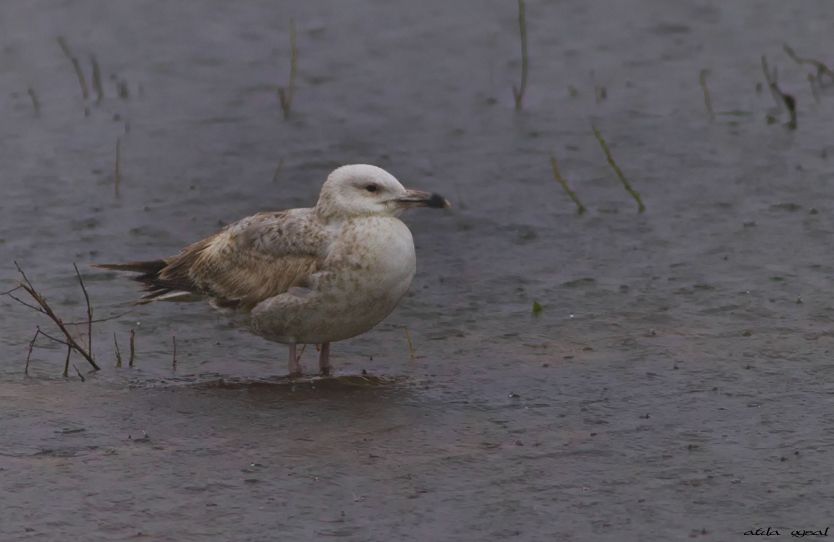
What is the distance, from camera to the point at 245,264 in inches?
390

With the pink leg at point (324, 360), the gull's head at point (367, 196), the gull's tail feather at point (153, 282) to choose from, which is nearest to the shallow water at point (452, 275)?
the pink leg at point (324, 360)

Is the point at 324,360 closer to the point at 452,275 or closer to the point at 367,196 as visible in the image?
the point at 367,196

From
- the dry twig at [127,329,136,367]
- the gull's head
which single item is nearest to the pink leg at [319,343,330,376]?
the gull's head

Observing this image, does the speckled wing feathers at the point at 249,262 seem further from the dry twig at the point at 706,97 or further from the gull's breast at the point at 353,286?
the dry twig at the point at 706,97

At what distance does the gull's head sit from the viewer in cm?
955

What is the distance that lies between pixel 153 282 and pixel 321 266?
151 centimetres

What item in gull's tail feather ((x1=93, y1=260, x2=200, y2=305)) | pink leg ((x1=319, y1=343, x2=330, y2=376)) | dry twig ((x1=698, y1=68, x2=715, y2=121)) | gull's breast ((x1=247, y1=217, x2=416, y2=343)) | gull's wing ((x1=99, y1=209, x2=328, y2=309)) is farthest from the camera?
dry twig ((x1=698, y1=68, x2=715, y2=121))

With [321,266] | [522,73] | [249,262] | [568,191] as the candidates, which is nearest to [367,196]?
[321,266]

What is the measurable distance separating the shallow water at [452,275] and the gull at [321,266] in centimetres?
39

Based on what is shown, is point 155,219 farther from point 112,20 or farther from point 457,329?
point 112,20

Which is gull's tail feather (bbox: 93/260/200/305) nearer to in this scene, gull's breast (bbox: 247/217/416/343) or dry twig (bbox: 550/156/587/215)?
gull's breast (bbox: 247/217/416/343)

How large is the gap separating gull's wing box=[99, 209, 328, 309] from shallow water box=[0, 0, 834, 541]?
0.41 meters

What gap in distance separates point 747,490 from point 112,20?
11591 millimetres

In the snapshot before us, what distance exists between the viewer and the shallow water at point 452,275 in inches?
306
